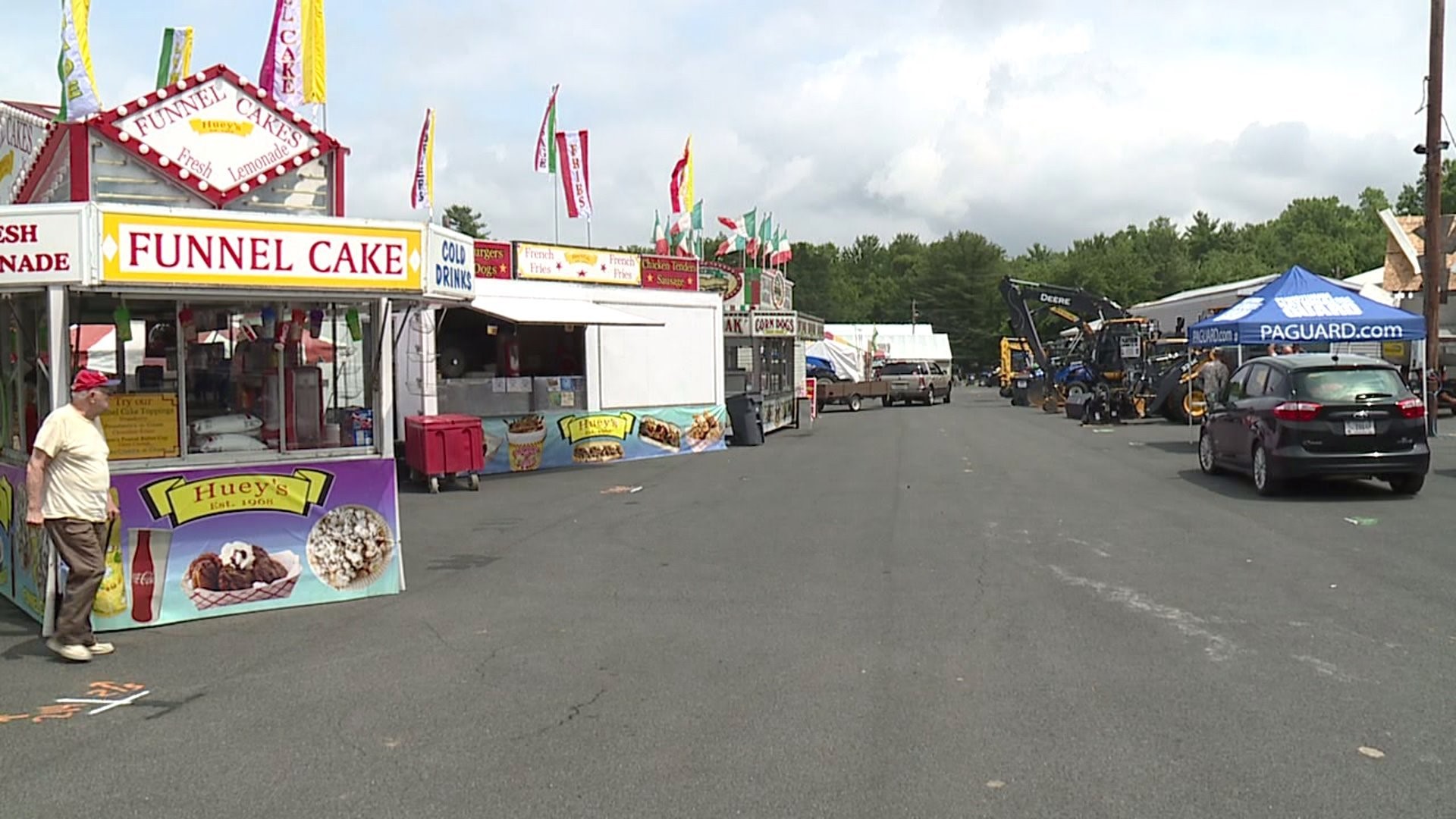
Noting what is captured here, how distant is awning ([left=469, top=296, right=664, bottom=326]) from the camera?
18859 mm

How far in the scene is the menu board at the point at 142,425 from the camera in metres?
8.67

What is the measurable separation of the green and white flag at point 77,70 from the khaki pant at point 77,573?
517 cm

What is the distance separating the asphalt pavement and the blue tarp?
359 inches

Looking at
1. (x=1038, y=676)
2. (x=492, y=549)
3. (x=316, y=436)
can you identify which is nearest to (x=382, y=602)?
(x=316, y=436)

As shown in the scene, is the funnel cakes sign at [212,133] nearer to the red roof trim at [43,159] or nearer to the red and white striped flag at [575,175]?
the red roof trim at [43,159]

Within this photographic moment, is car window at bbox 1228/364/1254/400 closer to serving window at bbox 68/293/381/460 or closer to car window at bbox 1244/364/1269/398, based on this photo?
car window at bbox 1244/364/1269/398

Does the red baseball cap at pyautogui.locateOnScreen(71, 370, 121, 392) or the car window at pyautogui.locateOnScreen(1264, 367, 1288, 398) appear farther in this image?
the car window at pyautogui.locateOnScreen(1264, 367, 1288, 398)

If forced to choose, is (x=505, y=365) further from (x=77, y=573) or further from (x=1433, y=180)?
(x=1433, y=180)

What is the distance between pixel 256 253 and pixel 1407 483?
12319mm

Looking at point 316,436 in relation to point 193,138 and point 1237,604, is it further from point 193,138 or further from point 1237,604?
point 1237,604

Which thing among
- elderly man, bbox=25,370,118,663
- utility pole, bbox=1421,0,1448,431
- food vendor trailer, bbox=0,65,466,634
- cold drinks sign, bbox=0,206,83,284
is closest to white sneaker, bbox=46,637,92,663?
elderly man, bbox=25,370,118,663

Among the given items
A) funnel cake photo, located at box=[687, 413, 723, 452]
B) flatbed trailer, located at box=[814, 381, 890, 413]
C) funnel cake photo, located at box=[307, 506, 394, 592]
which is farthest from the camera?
flatbed trailer, located at box=[814, 381, 890, 413]

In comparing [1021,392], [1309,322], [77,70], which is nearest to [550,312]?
[77,70]

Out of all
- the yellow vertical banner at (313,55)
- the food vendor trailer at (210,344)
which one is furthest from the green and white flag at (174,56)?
the food vendor trailer at (210,344)
